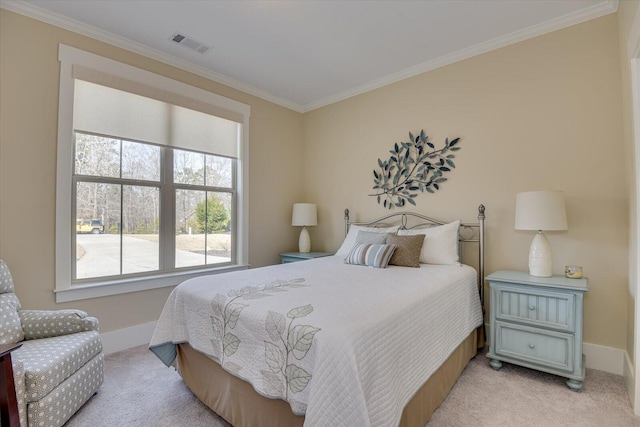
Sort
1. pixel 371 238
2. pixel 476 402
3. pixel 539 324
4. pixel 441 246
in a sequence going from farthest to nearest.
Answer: pixel 371 238, pixel 441 246, pixel 539 324, pixel 476 402

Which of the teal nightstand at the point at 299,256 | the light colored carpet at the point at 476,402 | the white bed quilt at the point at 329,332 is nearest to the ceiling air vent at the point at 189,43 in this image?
the white bed quilt at the point at 329,332

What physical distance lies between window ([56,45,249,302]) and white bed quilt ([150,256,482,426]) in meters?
1.23

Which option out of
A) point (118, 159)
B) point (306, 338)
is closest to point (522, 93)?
point (306, 338)

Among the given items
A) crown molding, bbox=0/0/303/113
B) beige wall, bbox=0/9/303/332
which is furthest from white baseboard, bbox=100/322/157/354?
crown molding, bbox=0/0/303/113

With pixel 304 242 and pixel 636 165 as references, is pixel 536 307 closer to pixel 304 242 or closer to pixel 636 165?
pixel 636 165

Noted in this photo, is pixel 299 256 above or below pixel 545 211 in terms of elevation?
below

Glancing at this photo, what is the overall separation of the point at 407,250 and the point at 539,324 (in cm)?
107

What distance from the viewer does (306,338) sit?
1.27 meters

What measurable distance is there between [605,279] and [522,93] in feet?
5.54

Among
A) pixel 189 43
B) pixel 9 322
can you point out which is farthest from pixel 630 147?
pixel 9 322

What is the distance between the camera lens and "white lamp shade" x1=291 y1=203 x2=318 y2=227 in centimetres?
404

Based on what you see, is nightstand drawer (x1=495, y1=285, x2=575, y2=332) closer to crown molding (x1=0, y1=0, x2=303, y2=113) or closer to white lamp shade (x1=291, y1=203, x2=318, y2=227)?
white lamp shade (x1=291, y1=203, x2=318, y2=227)

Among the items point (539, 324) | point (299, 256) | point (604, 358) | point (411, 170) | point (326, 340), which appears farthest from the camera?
point (299, 256)

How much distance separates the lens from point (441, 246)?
2.74 metres
